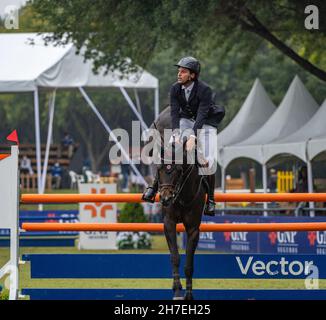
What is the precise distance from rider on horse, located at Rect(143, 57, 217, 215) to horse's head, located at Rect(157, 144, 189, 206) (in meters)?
0.21

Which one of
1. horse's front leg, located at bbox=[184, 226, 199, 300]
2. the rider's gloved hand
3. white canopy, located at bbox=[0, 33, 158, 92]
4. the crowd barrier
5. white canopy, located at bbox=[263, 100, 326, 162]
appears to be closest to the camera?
the rider's gloved hand

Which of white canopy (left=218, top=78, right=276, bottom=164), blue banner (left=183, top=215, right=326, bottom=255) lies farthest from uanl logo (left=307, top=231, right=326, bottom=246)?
white canopy (left=218, top=78, right=276, bottom=164)

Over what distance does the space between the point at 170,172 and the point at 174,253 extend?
92cm

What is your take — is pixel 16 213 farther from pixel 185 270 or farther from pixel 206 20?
pixel 206 20

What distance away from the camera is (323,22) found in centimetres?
2508

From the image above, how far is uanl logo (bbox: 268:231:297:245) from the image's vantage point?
65.8ft

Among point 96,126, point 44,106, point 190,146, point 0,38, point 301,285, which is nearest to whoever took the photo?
point 190,146

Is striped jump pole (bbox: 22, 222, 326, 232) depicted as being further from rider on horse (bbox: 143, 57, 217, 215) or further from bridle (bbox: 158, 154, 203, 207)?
bridle (bbox: 158, 154, 203, 207)

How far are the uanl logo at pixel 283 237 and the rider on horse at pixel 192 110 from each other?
855 centimetres

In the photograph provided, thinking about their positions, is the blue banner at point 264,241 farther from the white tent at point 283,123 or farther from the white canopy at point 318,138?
the white tent at point 283,123

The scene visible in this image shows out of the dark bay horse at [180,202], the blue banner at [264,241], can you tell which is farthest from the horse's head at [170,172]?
the blue banner at [264,241]

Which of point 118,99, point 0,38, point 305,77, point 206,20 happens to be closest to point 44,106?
point 118,99

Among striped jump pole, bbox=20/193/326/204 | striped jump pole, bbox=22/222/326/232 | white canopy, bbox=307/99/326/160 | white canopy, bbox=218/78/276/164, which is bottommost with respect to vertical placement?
striped jump pole, bbox=22/222/326/232

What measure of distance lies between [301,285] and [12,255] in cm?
479
